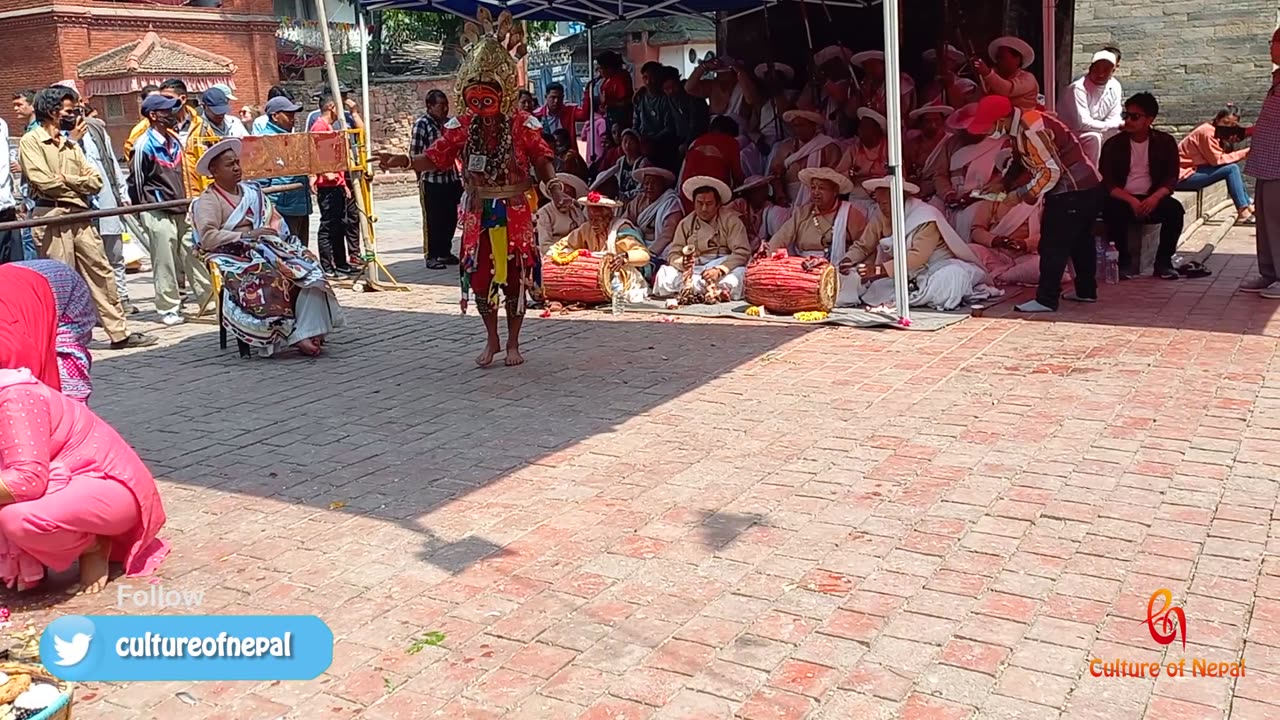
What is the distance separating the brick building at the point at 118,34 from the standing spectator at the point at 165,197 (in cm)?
1905

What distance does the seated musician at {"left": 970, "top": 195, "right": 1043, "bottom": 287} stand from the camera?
28.4 ft

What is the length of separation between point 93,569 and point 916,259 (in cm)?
612

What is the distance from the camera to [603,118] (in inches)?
485

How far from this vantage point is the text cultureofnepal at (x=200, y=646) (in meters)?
3.30

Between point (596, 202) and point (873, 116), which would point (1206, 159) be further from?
point (596, 202)

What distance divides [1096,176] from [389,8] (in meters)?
5.64

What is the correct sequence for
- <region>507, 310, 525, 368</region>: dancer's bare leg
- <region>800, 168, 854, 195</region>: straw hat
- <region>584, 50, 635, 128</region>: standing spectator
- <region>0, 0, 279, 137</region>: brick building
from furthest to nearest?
1. <region>0, 0, 279, 137</region>: brick building
2. <region>584, 50, 635, 128</region>: standing spectator
3. <region>800, 168, 854, 195</region>: straw hat
4. <region>507, 310, 525, 368</region>: dancer's bare leg

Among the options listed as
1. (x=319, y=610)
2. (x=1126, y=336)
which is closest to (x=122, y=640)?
(x=319, y=610)

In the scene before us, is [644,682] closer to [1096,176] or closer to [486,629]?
[486,629]

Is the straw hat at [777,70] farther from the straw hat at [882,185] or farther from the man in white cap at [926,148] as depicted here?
the straw hat at [882,185]

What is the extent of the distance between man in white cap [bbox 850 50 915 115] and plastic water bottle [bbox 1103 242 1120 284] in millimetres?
2024

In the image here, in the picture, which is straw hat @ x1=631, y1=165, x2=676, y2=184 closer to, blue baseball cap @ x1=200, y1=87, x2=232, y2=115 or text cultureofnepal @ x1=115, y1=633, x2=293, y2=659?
blue baseball cap @ x1=200, y1=87, x2=232, y2=115

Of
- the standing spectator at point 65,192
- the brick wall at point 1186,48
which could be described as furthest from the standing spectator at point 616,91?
the brick wall at point 1186,48

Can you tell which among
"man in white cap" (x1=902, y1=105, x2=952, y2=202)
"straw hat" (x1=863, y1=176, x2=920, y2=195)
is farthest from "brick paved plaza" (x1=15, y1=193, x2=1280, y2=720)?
"man in white cap" (x1=902, y1=105, x2=952, y2=202)
